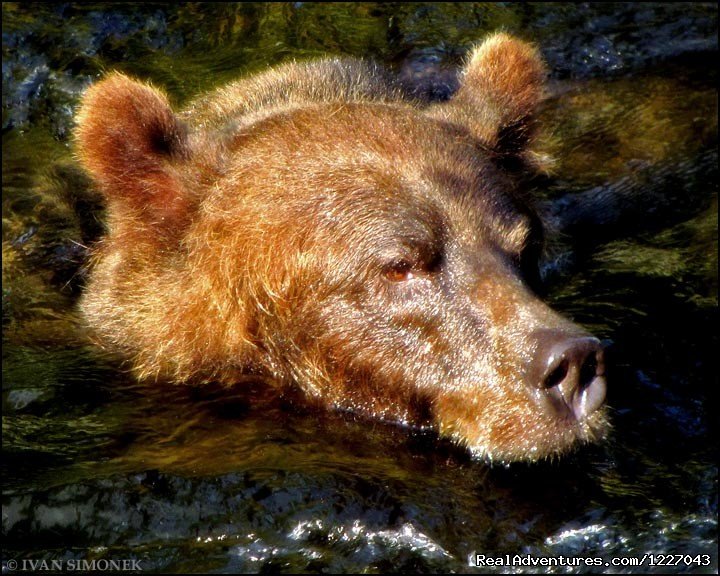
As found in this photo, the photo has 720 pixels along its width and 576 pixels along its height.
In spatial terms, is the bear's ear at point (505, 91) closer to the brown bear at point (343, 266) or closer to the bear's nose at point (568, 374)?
the brown bear at point (343, 266)

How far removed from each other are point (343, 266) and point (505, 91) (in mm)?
1968

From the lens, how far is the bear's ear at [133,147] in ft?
21.7

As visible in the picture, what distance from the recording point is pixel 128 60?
34.3ft

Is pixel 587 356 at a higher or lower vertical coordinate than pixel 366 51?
lower

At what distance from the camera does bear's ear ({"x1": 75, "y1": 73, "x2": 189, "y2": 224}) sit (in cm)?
661

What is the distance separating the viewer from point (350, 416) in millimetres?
6617

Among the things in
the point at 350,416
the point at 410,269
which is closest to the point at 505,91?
the point at 410,269

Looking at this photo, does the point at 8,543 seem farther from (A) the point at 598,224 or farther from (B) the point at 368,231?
(A) the point at 598,224

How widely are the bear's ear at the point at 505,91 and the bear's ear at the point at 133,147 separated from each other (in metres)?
1.78

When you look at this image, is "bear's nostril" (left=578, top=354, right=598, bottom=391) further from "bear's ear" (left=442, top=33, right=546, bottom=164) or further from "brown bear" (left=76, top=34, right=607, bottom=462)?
"bear's ear" (left=442, top=33, right=546, bottom=164)

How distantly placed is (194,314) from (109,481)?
1209 millimetres

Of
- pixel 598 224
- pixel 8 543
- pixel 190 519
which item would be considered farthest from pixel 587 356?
pixel 598 224

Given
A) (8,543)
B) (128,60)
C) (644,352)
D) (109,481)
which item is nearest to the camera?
(8,543)

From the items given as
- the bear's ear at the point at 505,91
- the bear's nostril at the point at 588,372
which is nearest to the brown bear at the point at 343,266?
the bear's nostril at the point at 588,372
